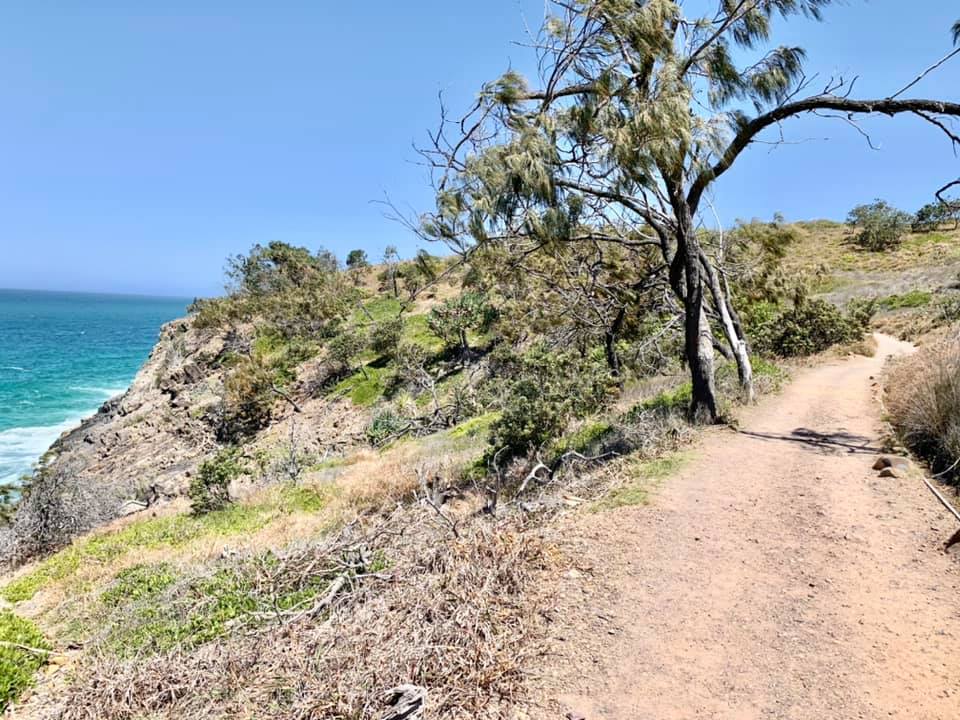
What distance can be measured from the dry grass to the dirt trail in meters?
0.38

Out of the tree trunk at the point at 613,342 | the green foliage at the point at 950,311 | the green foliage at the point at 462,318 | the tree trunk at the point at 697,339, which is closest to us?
the tree trunk at the point at 697,339

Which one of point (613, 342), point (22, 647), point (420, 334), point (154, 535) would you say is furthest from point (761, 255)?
point (420, 334)

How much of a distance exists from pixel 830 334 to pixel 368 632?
18.3 m

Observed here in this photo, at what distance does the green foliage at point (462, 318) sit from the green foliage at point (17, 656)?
2005cm

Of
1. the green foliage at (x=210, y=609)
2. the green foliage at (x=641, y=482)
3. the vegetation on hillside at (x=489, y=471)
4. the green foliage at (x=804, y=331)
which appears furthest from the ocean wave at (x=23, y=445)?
the green foliage at (x=804, y=331)

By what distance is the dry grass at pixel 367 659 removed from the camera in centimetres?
332

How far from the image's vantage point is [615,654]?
3744 mm

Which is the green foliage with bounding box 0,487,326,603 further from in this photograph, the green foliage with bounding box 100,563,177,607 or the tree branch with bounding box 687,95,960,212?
the tree branch with bounding box 687,95,960,212

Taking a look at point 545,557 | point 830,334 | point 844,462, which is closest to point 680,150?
point 844,462

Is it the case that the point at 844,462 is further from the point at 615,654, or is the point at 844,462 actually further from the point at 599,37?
the point at 599,37

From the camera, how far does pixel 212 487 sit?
37.7ft

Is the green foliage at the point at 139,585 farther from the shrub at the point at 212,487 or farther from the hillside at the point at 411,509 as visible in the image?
the shrub at the point at 212,487

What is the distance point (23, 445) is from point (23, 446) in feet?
0.74

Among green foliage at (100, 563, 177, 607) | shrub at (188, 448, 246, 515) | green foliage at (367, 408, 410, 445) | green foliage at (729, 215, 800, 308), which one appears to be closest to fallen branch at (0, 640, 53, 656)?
green foliage at (100, 563, 177, 607)
